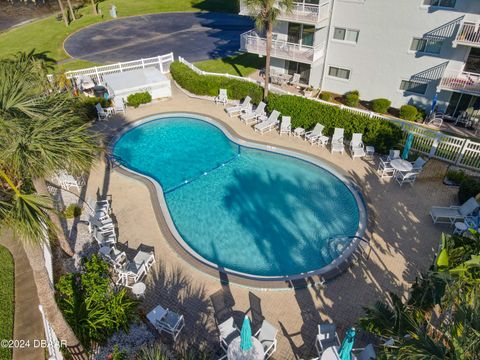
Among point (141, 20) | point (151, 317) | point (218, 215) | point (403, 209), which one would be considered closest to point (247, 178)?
point (218, 215)

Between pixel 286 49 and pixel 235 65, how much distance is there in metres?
8.04

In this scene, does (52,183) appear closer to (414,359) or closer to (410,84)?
(414,359)

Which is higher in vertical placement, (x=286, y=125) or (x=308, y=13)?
(x=308, y=13)

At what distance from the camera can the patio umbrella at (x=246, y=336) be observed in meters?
10.1

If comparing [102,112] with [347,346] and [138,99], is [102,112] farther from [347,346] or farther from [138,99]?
[347,346]

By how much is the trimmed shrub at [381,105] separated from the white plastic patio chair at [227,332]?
19622 mm

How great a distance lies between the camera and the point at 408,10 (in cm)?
2228

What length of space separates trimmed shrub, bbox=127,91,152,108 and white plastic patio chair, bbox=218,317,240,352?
19.8 metres

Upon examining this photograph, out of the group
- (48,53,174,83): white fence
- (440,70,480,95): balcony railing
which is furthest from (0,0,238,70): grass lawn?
(440,70,480,95): balcony railing

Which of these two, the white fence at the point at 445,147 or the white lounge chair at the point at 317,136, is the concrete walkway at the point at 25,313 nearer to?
the white lounge chair at the point at 317,136

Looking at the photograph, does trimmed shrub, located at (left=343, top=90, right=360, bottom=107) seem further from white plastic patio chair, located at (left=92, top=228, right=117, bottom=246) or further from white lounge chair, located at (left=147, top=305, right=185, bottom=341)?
white lounge chair, located at (left=147, top=305, right=185, bottom=341)

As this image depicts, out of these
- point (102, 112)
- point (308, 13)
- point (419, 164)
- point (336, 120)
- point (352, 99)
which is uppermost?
point (308, 13)

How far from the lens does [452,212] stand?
1638 cm

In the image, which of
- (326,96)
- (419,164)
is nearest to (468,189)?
(419,164)
